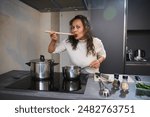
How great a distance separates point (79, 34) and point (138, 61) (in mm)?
1264

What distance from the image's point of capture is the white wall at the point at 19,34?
1504 millimetres

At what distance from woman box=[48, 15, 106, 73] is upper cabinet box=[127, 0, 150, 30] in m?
1.03

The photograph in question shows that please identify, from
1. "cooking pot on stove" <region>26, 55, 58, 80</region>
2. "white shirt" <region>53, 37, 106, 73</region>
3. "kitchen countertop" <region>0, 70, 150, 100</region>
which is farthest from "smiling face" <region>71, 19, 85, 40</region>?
"kitchen countertop" <region>0, 70, 150, 100</region>

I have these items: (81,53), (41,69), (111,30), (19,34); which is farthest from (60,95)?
(111,30)

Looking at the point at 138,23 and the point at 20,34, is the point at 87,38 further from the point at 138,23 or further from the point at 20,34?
the point at 138,23

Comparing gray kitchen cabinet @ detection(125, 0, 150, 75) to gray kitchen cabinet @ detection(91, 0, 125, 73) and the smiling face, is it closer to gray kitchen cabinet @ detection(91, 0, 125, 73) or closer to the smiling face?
gray kitchen cabinet @ detection(91, 0, 125, 73)

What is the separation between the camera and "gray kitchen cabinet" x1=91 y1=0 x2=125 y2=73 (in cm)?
232

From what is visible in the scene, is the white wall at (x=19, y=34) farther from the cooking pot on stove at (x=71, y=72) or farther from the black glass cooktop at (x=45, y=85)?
the cooking pot on stove at (x=71, y=72)

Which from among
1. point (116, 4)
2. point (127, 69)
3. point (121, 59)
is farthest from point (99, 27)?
point (127, 69)

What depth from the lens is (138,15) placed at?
2412 millimetres

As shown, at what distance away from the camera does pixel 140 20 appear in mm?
2416

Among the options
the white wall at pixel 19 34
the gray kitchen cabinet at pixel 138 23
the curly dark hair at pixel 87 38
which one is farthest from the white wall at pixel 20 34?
the gray kitchen cabinet at pixel 138 23

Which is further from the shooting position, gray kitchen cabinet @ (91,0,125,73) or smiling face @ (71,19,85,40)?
gray kitchen cabinet @ (91,0,125,73)

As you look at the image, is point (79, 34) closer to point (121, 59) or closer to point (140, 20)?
point (121, 59)
